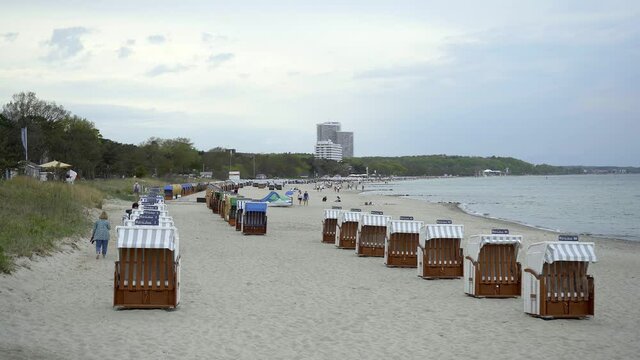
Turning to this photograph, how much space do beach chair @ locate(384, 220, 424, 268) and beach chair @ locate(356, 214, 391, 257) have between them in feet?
6.91

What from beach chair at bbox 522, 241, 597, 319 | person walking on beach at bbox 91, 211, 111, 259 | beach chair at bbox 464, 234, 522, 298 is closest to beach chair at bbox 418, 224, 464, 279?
beach chair at bbox 464, 234, 522, 298

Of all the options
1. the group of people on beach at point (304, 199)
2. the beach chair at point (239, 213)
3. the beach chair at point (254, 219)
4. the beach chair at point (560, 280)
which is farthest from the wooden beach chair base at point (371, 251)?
the group of people on beach at point (304, 199)

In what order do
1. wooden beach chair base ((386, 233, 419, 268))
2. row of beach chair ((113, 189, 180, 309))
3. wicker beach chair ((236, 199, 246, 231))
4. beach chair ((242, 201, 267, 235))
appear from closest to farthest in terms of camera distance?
row of beach chair ((113, 189, 180, 309))
wooden beach chair base ((386, 233, 419, 268))
beach chair ((242, 201, 267, 235))
wicker beach chair ((236, 199, 246, 231))

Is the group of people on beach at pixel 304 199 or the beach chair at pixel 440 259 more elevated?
the beach chair at pixel 440 259

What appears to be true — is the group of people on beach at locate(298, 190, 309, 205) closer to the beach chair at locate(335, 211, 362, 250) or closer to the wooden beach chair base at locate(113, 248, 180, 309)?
the beach chair at locate(335, 211, 362, 250)

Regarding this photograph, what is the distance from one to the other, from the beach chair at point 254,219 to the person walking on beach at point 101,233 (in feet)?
28.7

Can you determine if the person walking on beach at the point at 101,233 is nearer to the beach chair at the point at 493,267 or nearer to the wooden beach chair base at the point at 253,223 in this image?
the wooden beach chair base at the point at 253,223

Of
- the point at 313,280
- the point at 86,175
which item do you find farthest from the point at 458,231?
the point at 86,175

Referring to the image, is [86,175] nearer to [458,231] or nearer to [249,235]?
[249,235]

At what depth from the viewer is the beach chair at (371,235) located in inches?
778

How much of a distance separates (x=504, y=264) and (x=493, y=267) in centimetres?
20

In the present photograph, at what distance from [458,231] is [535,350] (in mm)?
5715

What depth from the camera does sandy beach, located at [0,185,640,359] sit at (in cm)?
894

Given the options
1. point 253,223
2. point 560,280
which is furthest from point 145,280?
point 253,223
